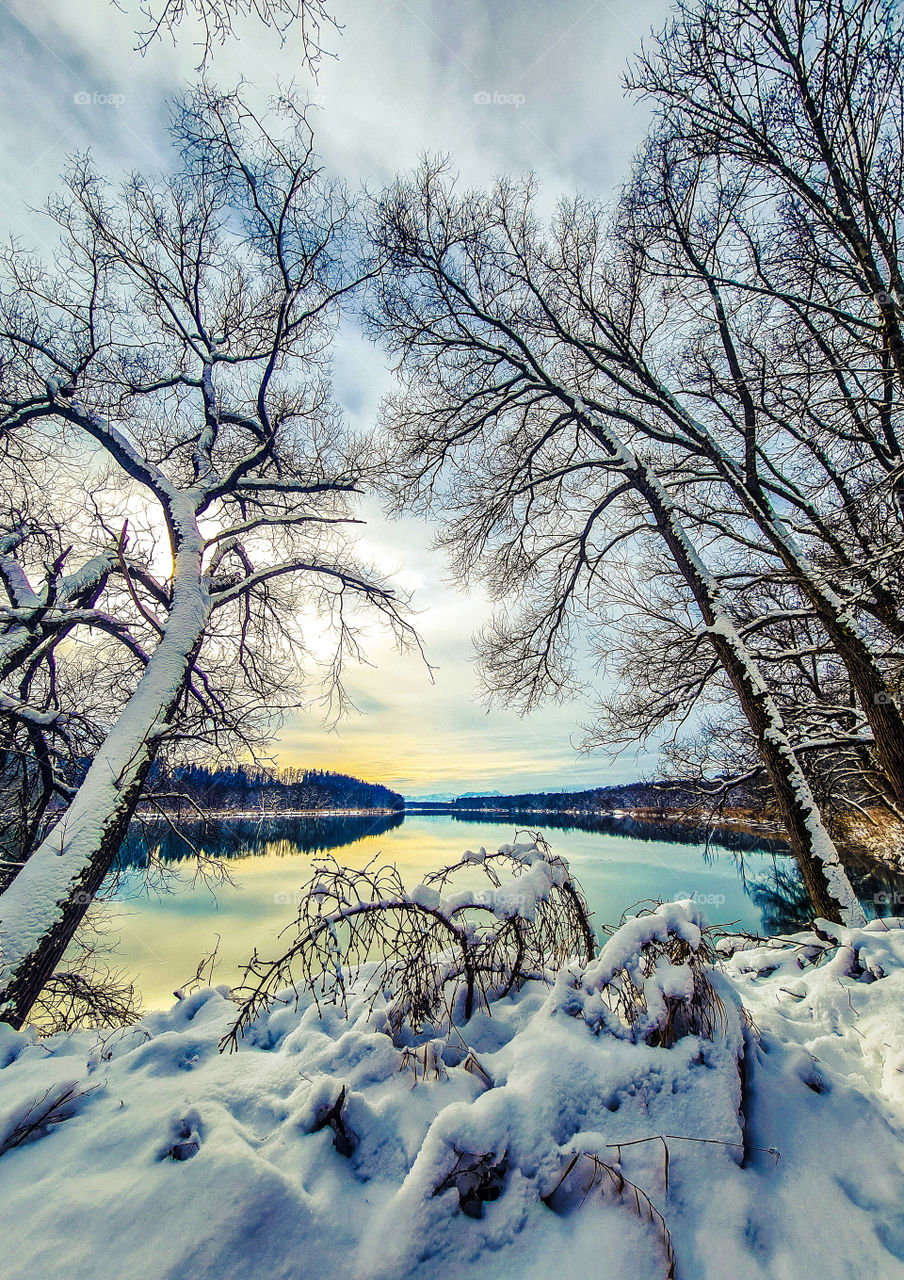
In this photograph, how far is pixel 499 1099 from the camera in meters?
1.46

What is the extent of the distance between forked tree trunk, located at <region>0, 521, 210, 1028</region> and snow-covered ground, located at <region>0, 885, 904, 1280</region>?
859 millimetres

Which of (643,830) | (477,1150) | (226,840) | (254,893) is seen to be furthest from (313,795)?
(477,1150)

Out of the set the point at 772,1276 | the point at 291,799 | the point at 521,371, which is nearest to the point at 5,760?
the point at 772,1276

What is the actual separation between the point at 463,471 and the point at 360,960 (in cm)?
631

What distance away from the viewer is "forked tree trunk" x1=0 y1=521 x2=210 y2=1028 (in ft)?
8.69

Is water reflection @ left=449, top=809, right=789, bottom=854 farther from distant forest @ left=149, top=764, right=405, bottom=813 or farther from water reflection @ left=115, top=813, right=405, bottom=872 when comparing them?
distant forest @ left=149, top=764, right=405, bottom=813

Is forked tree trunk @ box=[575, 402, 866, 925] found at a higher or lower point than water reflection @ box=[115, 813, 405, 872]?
A: higher

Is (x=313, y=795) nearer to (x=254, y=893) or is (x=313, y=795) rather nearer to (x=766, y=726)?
(x=254, y=893)

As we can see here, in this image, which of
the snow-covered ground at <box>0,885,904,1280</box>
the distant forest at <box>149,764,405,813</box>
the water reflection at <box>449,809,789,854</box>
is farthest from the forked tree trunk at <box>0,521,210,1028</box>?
the distant forest at <box>149,764,405,813</box>

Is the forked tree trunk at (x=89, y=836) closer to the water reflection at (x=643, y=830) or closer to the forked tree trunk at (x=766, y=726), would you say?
the forked tree trunk at (x=766, y=726)

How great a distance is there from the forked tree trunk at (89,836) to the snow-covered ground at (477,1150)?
86cm

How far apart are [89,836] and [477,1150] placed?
309 cm

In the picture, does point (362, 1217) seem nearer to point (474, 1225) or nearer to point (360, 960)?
point (474, 1225)

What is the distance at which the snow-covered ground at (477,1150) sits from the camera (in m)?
1.13
